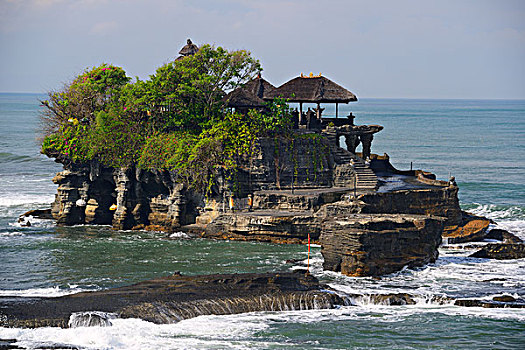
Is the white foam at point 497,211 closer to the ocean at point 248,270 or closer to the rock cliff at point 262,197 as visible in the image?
the ocean at point 248,270

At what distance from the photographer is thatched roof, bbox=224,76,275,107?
49.1m

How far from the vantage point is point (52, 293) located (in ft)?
112

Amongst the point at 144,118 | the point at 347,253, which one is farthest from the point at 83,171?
the point at 347,253

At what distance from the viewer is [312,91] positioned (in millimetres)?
49656

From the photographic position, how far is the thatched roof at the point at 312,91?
4944 centimetres

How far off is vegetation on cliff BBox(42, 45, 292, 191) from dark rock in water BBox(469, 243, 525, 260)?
525 inches

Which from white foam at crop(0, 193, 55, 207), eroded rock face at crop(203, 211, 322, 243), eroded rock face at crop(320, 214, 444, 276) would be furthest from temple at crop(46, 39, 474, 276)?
white foam at crop(0, 193, 55, 207)

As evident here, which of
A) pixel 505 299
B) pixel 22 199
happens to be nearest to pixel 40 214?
pixel 22 199

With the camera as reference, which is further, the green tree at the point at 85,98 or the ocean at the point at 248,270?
the green tree at the point at 85,98

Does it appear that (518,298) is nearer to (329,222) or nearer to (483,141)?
(329,222)

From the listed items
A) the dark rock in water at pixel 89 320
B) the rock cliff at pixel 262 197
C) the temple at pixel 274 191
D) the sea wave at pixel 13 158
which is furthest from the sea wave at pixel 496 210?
the sea wave at pixel 13 158

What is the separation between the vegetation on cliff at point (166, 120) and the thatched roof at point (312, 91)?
1371mm

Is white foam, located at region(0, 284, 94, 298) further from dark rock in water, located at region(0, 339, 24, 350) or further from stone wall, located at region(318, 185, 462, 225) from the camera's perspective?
stone wall, located at region(318, 185, 462, 225)

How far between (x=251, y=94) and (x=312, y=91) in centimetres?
364
